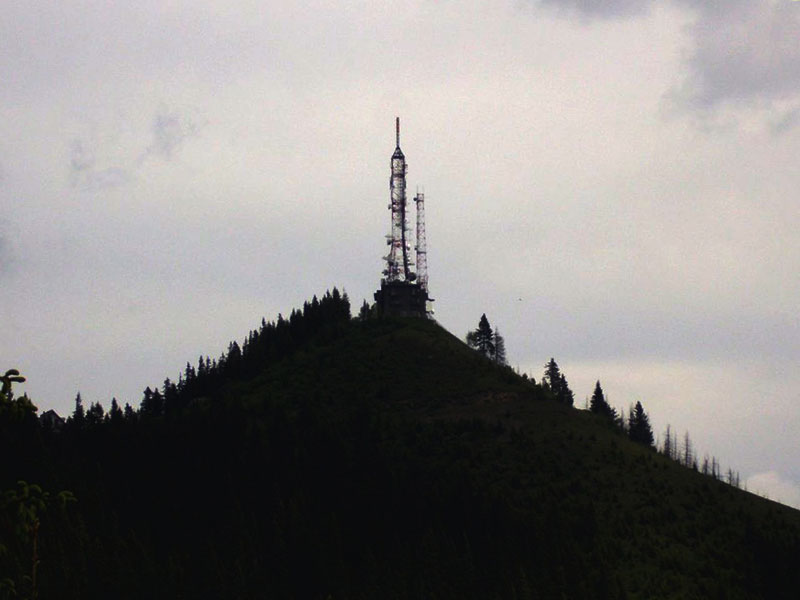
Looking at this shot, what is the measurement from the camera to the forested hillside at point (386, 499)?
109500 millimetres

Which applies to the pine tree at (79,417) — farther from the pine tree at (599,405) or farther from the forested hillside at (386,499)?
the pine tree at (599,405)

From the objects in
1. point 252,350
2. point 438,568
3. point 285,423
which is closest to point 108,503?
point 285,423

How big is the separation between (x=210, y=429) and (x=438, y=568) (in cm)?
4712

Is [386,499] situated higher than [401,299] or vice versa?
[401,299]

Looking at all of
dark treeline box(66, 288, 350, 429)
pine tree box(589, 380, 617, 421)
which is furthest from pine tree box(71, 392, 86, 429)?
pine tree box(589, 380, 617, 421)

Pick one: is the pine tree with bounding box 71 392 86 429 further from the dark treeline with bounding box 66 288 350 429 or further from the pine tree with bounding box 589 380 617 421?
the pine tree with bounding box 589 380 617 421

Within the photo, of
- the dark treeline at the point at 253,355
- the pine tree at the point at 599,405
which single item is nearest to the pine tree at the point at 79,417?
the dark treeline at the point at 253,355

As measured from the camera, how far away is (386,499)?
125 m

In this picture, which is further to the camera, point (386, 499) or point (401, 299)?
point (401, 299)

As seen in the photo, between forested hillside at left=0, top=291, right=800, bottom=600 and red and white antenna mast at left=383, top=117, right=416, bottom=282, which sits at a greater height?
red and white antenna mast at left=383, top=117, right=416, bottom=282

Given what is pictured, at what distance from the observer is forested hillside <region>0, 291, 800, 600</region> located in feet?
359

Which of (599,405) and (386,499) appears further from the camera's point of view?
(599,405)

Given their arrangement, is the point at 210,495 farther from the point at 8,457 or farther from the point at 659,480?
the point at 659,480

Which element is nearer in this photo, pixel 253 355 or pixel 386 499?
pixel 386 499
